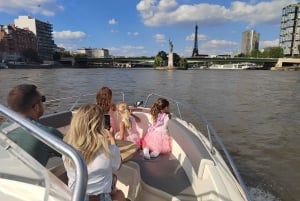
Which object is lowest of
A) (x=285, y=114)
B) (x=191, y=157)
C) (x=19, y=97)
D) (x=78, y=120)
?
(x=285, y=114)

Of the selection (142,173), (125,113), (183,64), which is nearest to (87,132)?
(142,173)

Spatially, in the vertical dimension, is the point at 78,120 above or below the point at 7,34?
below

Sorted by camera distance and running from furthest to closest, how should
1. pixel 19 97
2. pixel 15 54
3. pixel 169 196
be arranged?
pixel 15 54
pixel 169 196
pixel 19 97

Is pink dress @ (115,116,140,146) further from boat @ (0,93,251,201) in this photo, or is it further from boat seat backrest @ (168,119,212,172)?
boat seat backrest @ (168,119,212,172)

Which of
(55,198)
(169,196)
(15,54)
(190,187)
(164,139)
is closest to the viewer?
(55,198)

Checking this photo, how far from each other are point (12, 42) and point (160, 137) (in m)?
121

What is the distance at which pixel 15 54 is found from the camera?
364 ft

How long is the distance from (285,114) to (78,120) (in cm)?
1415

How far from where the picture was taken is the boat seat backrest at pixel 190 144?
349cm

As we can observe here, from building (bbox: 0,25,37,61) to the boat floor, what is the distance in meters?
112

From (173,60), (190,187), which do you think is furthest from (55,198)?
(173,60)

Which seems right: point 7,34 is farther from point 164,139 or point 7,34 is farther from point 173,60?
point 164,139

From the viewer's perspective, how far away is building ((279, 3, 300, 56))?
349 feet

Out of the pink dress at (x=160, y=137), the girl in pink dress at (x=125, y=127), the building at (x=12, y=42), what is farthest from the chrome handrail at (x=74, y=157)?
the building at (x=12, y=42)
